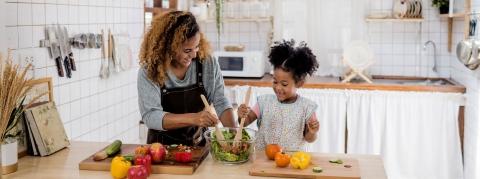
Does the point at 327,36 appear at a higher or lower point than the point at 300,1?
lower

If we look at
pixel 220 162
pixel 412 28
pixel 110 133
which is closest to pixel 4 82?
pixel 220 162

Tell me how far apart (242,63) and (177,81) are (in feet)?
6.29

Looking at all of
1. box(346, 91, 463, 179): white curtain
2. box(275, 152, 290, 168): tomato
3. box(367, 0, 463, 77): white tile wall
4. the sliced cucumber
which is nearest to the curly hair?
box(275, 152, 290, 168): tomato

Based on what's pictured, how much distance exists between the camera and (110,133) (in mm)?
3184

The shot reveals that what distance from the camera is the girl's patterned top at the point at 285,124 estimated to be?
7.59 feet

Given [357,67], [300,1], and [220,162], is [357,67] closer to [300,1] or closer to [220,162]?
[300,1]

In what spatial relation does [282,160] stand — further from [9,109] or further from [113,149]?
[9,109]

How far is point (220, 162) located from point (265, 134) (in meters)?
0.44

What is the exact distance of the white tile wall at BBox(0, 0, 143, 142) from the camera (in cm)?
227

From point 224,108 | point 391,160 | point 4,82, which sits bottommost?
point 391,160

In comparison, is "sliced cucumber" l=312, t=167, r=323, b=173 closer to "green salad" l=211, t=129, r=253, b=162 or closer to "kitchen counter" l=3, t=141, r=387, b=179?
"kitchen counter" l=3, t=141, r=387, b=179

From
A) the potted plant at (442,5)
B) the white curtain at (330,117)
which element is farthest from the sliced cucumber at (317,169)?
the potted plant at (442,5)

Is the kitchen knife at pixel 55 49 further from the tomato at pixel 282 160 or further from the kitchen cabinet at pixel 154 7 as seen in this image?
the tomato at pixel 282 160

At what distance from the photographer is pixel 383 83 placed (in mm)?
4059
